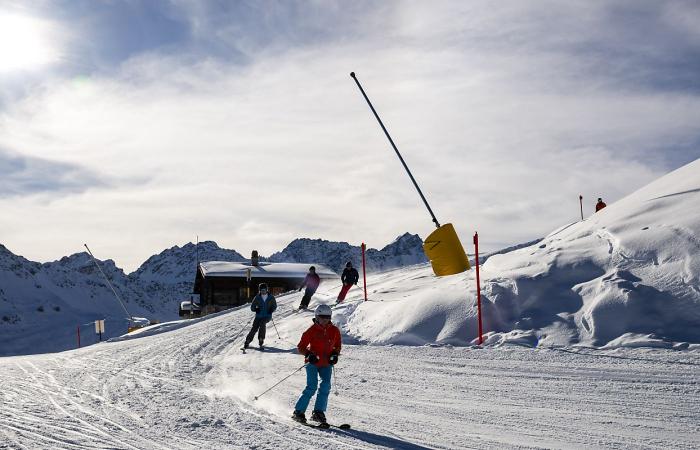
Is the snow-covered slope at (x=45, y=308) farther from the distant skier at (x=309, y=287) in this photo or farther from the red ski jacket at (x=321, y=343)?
the red ski jacket at (x=321, y=343)

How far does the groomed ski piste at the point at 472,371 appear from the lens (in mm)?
7121

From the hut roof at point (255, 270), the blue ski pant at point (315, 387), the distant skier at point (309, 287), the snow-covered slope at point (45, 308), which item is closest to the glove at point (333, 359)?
the blue ski pant at point (315, 387)

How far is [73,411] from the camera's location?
8.71 m

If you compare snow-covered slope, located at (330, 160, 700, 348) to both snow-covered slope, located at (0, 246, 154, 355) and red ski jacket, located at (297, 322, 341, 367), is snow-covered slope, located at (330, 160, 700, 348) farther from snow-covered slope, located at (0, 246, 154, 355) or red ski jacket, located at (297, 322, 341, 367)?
snow-covered slope, located at (0, 246, 154, 355)

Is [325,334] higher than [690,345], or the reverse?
[325,334]

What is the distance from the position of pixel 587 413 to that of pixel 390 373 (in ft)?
12.0

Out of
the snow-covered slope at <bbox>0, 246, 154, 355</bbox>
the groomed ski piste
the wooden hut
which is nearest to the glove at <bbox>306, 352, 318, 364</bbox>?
the groomed ski piste

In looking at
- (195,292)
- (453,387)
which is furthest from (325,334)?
(195,292)

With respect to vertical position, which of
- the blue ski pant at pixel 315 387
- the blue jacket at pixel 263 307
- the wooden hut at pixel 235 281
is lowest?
the blue ski pant at pixel 315 387

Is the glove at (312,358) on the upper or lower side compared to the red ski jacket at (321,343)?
lower

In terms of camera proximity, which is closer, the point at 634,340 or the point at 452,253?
the point at 634,340

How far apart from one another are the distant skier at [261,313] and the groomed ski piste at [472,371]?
0.37 meters

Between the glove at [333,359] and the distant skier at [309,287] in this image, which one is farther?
the distant skier at [309,287]

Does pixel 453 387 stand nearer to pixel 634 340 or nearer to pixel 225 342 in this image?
pixel 634 340
